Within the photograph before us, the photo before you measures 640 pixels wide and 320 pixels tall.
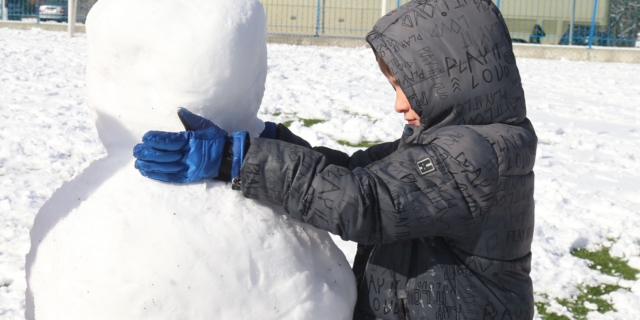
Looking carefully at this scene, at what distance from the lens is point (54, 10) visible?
16703mm

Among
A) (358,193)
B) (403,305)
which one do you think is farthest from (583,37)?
(358,193)

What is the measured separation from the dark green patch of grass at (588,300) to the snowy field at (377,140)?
0.4 inches

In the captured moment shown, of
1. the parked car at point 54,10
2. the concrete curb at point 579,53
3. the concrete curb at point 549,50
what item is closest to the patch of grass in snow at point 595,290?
the concrete curb at point 549,50

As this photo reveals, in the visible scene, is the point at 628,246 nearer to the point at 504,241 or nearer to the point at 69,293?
the point at 504,241

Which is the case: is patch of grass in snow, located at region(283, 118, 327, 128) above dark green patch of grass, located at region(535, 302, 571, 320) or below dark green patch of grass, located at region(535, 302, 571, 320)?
above

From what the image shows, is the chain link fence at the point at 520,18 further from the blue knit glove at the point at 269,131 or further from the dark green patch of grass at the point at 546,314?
the blue knit glove at the point at 269,131

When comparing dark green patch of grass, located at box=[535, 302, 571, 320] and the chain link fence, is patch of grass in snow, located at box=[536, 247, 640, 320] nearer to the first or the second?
dark green patch of grass, located at box=[535, 302, 571, 320]

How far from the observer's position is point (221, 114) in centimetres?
169

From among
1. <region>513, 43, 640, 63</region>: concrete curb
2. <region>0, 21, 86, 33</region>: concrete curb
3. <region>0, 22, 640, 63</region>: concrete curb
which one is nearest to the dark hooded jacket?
<region>0, 22, 640, 63</region>: concrete curb

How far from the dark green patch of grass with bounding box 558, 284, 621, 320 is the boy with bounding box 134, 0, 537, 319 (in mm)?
1580

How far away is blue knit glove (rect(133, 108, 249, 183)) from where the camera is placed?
1.53m

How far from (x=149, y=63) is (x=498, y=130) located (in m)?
0.88

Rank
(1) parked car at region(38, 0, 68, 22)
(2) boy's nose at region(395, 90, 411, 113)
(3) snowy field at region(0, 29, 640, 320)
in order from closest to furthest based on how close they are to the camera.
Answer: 1. (2) boy's nose at region(395, 90, 411, 113)
2. (3) snowy field at region(0, 29, 640, 320)
3. (1) parked car at region(38, 0, 68, 22)

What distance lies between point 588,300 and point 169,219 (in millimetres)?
2554
